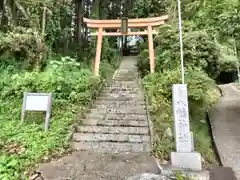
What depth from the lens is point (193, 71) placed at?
29.7 ft

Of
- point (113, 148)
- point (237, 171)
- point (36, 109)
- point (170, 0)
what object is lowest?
point (237, 171)

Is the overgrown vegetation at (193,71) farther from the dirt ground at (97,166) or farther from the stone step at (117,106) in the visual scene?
the dirt ground at (97,166)

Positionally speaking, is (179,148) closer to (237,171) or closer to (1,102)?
(237,171)

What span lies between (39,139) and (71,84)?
8.10ft

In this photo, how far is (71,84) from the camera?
8141 millimetres

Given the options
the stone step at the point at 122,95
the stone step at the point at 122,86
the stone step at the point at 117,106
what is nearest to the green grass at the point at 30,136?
the stone step at the point at 117,106

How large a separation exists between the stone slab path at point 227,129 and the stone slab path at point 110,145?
6.07ft

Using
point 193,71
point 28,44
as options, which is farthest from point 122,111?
point 28,44

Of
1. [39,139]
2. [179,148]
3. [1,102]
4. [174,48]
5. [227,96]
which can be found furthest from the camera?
[227,96]

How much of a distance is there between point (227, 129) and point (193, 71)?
209 centimetres

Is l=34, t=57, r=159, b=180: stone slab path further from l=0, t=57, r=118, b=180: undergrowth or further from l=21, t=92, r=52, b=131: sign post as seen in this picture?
l=21, t=92, r=52, b=131: sign post

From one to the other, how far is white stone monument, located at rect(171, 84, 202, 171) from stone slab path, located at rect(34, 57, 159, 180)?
52cm

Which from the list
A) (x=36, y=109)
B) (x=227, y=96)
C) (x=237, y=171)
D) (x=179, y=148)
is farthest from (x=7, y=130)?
(x=227, y=96)

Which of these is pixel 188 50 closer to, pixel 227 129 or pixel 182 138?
pixel 227 129
